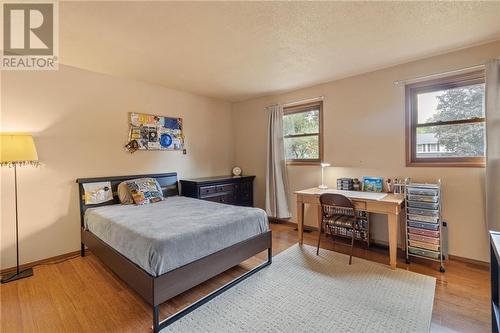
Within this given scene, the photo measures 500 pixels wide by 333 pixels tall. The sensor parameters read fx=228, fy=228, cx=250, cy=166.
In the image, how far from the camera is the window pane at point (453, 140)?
254 centimetres

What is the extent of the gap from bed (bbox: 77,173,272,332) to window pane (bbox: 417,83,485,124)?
7.95ft

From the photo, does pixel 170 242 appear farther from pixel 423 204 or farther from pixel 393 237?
pixel 423 204

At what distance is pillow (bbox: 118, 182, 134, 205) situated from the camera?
310 cm

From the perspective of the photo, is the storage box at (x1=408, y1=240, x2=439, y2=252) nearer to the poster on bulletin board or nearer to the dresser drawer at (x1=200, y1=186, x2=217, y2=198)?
the dresser drawer at (x1=200, y1=186, x2=217, y2=198)

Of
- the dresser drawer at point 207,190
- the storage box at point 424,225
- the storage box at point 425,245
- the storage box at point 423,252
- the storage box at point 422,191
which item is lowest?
the storage box at point 423,252

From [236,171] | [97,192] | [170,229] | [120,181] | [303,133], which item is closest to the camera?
[170,229]

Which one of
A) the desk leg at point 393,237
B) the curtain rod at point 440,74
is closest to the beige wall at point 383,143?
the curtain rod at point 440,74

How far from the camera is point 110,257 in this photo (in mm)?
Answer: 2160

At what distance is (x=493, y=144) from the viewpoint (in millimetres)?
2324

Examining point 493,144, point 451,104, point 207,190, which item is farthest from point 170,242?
point 451,104

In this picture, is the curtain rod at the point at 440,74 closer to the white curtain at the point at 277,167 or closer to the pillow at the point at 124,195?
the white curtain at the point at 277,167

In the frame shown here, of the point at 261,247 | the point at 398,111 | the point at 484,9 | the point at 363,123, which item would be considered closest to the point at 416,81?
the point at 398,111

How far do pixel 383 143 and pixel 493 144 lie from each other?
1.03m

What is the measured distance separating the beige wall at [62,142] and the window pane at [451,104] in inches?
149
